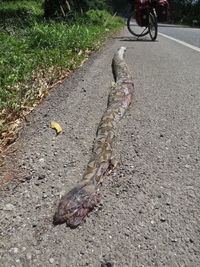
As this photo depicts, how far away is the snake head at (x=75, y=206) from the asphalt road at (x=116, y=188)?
0.05 metres

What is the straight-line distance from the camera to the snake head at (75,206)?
1.57 meters

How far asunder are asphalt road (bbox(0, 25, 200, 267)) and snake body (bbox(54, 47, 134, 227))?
63mm

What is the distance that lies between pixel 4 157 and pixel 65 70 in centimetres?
267

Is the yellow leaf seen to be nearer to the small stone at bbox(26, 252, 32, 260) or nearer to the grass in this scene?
the grass

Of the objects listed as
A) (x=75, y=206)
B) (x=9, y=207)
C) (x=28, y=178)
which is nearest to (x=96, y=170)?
(x=75, y=206)

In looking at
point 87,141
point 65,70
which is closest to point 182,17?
point 65,70

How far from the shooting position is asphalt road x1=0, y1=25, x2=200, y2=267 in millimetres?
1416

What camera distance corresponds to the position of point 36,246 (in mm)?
1444

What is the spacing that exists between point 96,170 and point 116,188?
0.20 metres

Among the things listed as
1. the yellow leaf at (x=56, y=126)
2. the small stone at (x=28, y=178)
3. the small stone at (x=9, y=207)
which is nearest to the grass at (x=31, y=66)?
the yellow leaf at (x=56, y=126)

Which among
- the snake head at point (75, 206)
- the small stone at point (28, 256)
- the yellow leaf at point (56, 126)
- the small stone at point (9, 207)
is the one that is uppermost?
the snake head at point (75, 206)

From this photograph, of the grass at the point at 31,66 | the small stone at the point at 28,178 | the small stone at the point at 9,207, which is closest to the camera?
the small stone at the point at 9,207

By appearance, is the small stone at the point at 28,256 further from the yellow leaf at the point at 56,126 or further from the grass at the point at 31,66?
the yellow leaf at the point at 56,126

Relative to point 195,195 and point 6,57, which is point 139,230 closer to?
point 195,195
